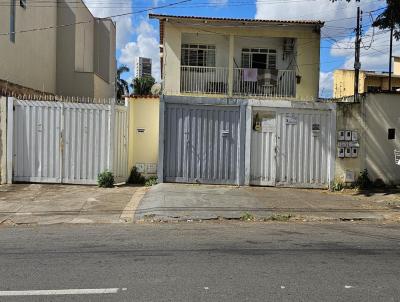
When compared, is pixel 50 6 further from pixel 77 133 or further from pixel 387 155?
pixel 387 155

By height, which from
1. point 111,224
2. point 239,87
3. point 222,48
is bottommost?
point 111,224

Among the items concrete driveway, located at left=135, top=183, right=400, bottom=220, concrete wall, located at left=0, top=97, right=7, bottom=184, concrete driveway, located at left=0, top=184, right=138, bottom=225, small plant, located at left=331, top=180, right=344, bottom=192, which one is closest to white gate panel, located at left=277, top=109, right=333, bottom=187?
small plant, located at left=331, top=180, right=344, bottom=192

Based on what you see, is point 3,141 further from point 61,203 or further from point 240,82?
point 240,82

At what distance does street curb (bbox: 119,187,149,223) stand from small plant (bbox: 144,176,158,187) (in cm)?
42

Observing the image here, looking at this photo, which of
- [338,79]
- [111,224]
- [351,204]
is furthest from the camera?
[338,79]

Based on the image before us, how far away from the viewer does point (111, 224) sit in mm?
9516

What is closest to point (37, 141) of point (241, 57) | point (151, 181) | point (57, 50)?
point (151, 181)

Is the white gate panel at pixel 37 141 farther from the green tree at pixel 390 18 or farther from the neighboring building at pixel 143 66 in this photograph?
the neighboring building at pixel 143 66

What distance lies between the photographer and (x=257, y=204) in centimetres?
1160

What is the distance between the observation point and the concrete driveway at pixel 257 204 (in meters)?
10.6

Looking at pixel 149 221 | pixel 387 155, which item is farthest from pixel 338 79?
pixel 149 221

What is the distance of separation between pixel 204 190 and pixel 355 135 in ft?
15.6

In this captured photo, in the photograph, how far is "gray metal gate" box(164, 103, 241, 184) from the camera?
14.1m

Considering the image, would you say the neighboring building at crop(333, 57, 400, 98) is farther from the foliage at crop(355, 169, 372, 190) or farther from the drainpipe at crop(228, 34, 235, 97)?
the foliage at crop(355, 169, 372, 190)
